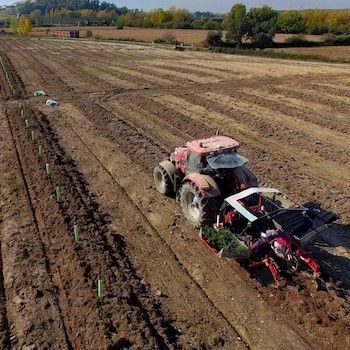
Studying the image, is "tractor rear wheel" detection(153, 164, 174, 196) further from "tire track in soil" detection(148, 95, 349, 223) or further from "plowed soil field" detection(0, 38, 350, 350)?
"tire track in soil" detection(148, 95, 349, 223)

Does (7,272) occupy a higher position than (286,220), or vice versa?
(286,220)

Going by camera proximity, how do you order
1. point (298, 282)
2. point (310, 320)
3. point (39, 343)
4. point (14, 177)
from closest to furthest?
point (39, 343), point (310, 320), point (298, 282), point (14, 177)

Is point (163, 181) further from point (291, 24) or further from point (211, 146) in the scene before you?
point (291, 24)

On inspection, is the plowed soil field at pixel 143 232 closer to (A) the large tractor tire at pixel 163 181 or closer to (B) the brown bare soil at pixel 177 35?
(A) the large tractor tire at pixel 163 181

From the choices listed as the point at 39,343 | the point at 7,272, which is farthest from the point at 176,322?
the point at 7,272

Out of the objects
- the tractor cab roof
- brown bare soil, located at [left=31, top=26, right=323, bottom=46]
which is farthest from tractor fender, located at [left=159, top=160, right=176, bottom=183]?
brown bare soil, located at [left=31, top=26, right=323, bottom=46]

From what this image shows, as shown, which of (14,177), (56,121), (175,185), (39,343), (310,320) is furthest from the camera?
(56,121)

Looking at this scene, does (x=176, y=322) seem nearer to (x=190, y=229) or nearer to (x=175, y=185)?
(x=190, y=229)
